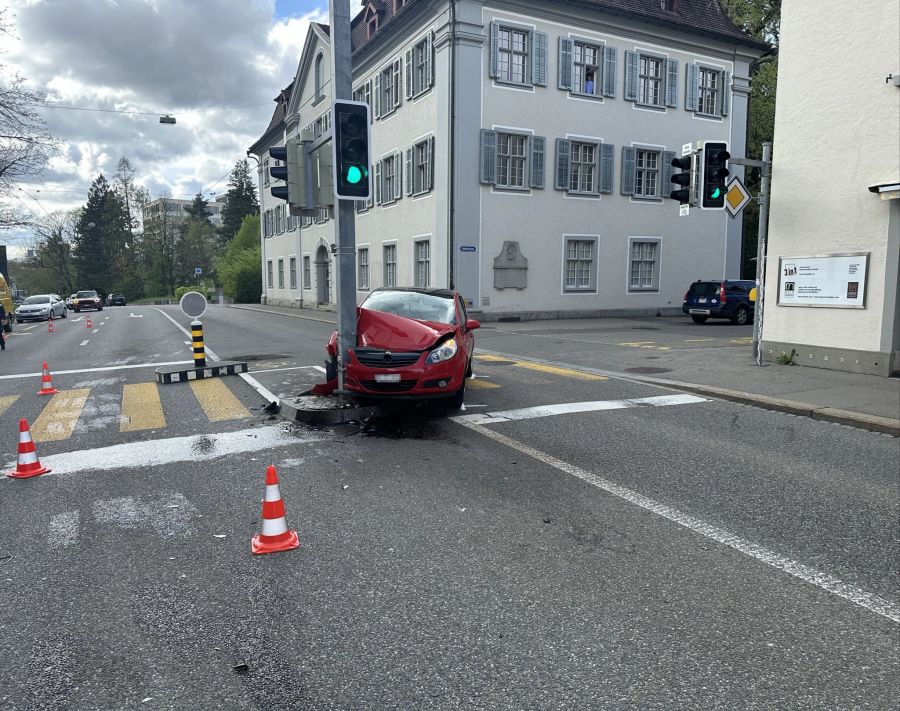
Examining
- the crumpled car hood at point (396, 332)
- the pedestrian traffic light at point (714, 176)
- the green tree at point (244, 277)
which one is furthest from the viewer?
the green tree at point (244, 277)

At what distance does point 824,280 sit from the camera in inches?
464

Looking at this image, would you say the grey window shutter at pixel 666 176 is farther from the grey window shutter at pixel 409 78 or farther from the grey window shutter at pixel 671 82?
the grey window shutter at pixel 409 78

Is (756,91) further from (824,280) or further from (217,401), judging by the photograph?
(217,401)

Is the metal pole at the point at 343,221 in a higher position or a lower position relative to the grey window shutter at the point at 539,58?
lower

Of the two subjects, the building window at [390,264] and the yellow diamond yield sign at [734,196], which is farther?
the building window at [390,264]

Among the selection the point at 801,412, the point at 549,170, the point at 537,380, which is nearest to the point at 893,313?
the point at 801,412

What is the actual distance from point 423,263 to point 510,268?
12.1 feet

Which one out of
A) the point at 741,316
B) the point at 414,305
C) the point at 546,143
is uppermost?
the point at 546,143

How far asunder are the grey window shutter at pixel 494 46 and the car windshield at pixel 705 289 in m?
11.4

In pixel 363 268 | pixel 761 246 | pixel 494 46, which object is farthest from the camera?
pixel 363 268

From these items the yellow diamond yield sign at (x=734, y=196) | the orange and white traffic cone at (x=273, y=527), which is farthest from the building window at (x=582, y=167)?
the orange and white traffic cone at (x=273, y=527)

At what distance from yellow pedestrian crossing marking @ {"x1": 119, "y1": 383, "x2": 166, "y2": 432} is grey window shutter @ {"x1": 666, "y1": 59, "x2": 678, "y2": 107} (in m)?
25.8

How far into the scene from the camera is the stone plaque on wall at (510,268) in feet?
84.3

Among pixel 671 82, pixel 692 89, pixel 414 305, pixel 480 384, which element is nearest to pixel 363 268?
pixel 671 82
